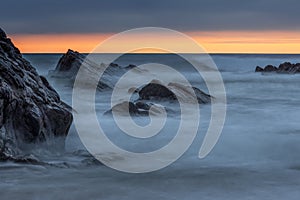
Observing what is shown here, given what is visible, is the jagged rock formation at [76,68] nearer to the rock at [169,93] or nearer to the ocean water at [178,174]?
the rock at [169,93]

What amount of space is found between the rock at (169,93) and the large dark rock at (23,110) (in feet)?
18.4

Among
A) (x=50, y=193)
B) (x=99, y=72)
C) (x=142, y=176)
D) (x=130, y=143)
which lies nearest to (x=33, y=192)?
(x=50, y=193)

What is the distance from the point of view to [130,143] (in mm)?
7781

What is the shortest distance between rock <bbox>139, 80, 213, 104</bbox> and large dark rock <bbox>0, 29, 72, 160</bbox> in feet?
18.4

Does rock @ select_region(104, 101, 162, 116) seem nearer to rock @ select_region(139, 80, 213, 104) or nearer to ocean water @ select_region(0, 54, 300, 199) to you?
ocean water @ select_region(0, 54, 300, 199)

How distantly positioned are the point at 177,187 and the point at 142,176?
576 mm

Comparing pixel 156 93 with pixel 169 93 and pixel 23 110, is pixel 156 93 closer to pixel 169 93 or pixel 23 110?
pixel 169 93

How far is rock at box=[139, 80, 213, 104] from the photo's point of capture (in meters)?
12.5

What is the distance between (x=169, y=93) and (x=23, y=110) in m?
6.75

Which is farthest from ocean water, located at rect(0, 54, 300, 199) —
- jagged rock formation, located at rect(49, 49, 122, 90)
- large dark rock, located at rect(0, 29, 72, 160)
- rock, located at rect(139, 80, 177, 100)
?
jagged rock formation, located at rect(49, 49, 122, 90)

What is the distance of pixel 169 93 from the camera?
12500 mm

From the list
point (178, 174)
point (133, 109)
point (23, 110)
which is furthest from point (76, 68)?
point (178, 174)

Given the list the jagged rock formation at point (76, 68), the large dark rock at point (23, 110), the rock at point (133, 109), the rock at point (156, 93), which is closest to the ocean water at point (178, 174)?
the large dark rock at point (23, 110)

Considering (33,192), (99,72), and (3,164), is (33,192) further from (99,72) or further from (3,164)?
(99,72)
